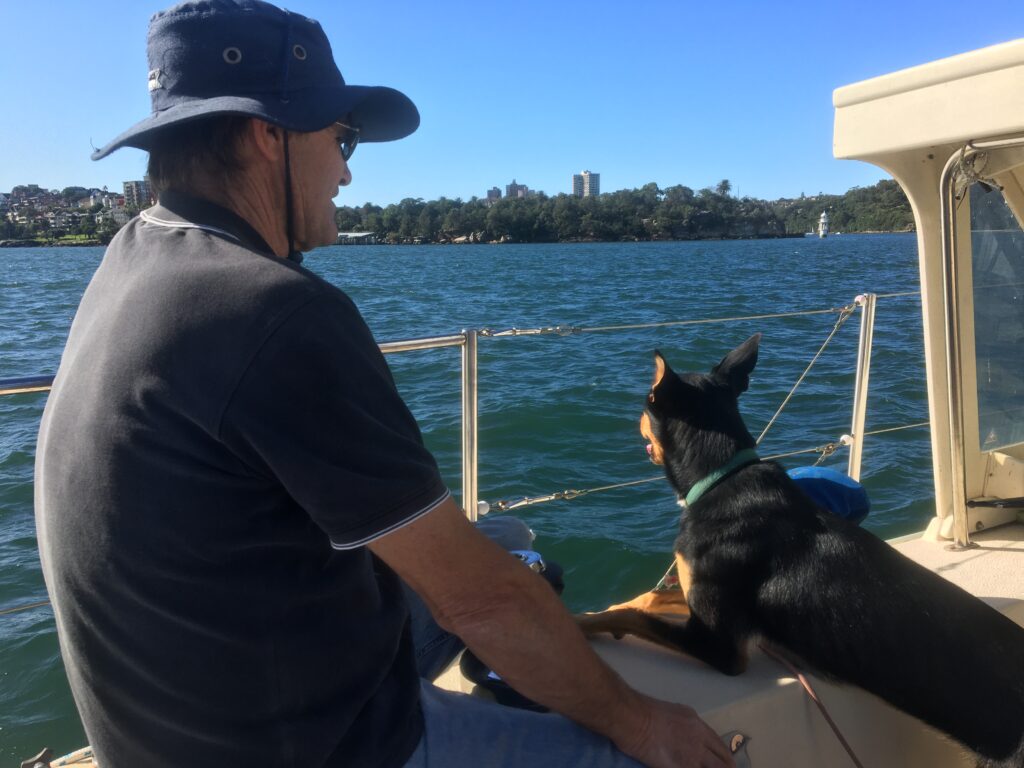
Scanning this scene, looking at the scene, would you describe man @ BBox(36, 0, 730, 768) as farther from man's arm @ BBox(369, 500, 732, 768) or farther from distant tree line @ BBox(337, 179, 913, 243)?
distant tree line @ BBox(337, 179, 913, 243)

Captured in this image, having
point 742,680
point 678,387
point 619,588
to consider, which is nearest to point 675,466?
point 678,387

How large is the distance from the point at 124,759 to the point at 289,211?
94 cm

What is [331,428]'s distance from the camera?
107 cm

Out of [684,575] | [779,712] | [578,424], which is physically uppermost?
[684,575]

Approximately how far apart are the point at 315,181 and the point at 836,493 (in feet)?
7.11

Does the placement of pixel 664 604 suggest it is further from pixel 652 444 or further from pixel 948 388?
pixel 948 388

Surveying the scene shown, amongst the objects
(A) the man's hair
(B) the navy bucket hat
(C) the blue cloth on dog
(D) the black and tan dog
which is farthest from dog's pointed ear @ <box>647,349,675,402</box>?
(A) the man's hair

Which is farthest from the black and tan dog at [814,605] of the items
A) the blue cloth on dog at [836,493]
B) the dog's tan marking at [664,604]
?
the blue cloth on dog at [836,493]

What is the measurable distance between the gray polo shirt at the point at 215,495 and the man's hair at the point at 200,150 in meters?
0.09

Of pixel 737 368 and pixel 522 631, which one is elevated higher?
pixel 737 368

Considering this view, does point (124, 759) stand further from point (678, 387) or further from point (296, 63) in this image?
point (678, 387)

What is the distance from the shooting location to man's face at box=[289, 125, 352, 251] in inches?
54.6

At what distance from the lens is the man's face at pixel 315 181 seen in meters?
1.39

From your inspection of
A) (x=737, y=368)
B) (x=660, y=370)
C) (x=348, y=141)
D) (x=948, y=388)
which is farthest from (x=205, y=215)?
(x=948, y=388)
